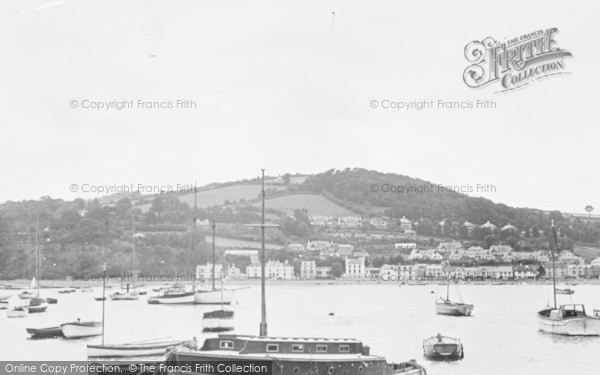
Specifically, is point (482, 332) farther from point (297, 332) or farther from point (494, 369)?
point (494, 369)

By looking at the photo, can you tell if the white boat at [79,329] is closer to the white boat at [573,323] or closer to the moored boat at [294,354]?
the moored boat at [294,354]

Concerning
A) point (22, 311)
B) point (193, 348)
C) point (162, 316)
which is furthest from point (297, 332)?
point (193, 348)

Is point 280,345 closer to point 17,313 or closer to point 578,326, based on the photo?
point 578,326

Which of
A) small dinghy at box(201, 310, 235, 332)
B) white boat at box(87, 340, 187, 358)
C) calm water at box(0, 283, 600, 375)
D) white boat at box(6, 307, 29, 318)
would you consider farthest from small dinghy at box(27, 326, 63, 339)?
white boat at box(87, 340, 187, 358)

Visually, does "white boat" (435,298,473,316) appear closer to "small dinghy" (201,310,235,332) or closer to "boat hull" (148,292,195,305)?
A: "small dinghy" (201,310,235,332)

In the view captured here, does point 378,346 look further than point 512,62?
Yes

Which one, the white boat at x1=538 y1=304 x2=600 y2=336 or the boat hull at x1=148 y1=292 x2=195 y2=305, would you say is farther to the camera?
the boat hull at x1=148 y1=292 x2=195 y2=305

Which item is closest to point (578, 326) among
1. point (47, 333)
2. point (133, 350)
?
point (47, 333)
